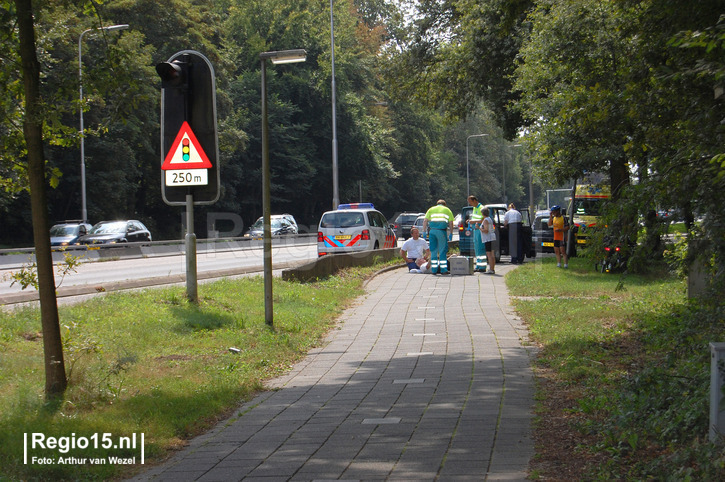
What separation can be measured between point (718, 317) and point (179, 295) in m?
8.58

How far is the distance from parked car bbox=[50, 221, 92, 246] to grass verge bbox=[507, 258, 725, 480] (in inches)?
1054

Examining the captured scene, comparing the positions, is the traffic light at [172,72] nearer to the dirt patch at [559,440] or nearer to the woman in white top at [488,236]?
the dirt patch at [559,440]

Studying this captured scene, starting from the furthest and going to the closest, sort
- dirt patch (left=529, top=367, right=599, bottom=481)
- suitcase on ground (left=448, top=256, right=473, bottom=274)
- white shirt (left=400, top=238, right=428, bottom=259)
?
white shirt (left=400, top=238, right=428, bottom=259)
suitcase on ground (left=448, top=256, right=473, bottom=274)
dirt patch (left=529, top=367, right=599, bottom=481)

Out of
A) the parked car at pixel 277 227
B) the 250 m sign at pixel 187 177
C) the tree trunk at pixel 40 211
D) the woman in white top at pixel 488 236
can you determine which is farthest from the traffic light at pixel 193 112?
the parked car at pixel 277 227

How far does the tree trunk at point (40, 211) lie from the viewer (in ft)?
21.2

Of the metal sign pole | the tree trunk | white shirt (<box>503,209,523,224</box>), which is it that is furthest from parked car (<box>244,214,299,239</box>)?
the tree trunk

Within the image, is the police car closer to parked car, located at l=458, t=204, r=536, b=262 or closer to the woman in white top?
parked car, located at l=458, t=204, r=536, b=262

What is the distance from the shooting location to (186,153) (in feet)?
38.0

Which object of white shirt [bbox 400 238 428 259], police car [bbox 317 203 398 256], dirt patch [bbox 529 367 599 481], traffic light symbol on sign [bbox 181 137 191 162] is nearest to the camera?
dirt patch [bbox 529 367 599 481]

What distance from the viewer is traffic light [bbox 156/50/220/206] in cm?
1142

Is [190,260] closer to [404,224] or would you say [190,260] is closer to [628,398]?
[628,398]

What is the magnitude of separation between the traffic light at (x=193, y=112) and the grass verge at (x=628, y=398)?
538 centimetres

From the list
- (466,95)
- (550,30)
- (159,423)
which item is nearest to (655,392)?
(159,423)

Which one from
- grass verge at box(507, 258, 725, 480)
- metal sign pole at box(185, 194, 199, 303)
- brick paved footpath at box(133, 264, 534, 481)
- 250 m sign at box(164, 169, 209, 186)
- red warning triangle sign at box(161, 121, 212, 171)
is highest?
red warning triangle sign at box(161, 121, 212, 171)
